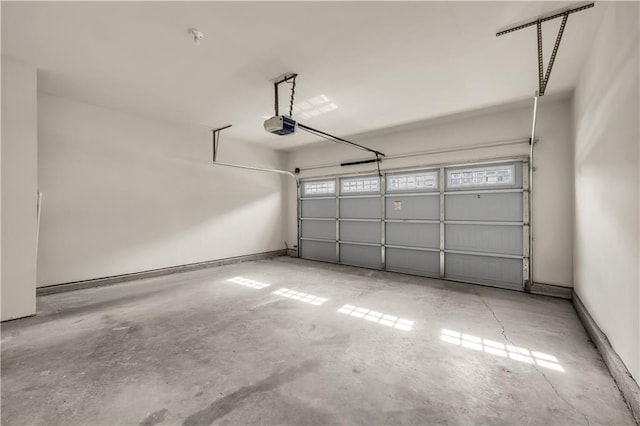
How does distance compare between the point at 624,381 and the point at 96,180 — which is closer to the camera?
the point at 624,381

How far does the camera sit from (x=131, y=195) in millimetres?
4664

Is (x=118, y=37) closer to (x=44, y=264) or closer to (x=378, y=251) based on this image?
(x=44, y=264)

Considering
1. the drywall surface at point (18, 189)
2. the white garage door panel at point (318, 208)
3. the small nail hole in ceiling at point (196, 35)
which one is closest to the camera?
the small nail hole in ceiling at point (196, 35)

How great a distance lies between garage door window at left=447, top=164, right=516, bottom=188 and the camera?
4457mm

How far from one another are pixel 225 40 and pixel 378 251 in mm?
4682

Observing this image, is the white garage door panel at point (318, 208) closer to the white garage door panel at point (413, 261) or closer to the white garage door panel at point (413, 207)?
the white garage door panel at point (413, 207)

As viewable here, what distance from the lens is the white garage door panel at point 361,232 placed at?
19.3ft

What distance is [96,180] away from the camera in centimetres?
429

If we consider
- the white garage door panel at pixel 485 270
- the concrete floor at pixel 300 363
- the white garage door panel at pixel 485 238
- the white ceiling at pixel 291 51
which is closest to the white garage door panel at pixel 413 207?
the white garage door panel at pixel 485 238

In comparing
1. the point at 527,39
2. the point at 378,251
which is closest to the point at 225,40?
the point at 527,39

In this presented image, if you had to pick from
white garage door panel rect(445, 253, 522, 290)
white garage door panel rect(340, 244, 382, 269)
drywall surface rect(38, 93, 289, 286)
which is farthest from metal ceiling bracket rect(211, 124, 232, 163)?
white garage door panel rect(445, 253, 522, 290)

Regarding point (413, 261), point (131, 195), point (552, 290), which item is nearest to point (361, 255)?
point (413, 261)

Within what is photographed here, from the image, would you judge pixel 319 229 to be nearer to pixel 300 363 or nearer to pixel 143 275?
pixel 143 275

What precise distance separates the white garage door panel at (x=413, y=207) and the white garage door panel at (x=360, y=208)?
0.26m
